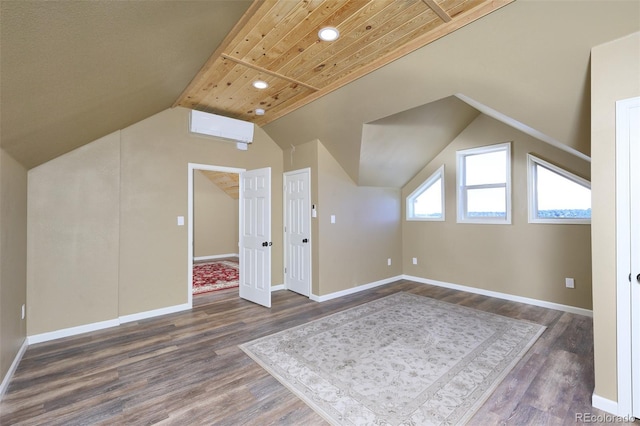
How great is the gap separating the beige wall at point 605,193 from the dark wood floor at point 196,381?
1.15 ft

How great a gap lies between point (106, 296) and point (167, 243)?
899 mm

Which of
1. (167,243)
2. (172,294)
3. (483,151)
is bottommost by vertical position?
(172,294)

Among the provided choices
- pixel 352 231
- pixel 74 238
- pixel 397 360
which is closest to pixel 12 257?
pixel 74 238

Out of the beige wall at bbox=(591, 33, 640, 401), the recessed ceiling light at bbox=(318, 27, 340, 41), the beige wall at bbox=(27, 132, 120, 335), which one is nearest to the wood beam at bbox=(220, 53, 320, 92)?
the recessed ceiling light at bbox=(318, 27, 340, 41)

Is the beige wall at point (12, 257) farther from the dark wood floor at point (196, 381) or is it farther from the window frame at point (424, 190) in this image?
the window frame at point (424, 190)

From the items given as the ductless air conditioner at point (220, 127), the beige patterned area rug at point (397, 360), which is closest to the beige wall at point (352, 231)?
the beige patterned area rug at point (397, 360)

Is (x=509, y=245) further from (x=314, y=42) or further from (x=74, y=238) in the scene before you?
(x=74, y=238)

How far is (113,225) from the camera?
3.52 meters

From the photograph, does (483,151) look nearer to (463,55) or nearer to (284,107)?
(463,55)

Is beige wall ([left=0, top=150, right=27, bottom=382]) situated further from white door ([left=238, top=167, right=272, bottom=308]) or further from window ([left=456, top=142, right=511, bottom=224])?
window ([left=456, top=142, right=511, bottom=224])

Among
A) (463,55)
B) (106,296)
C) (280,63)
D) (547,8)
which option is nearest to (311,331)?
(106,296)

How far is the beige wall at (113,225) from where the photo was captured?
10.3ft

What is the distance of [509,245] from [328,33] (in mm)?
3990

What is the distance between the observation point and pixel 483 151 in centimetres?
465
